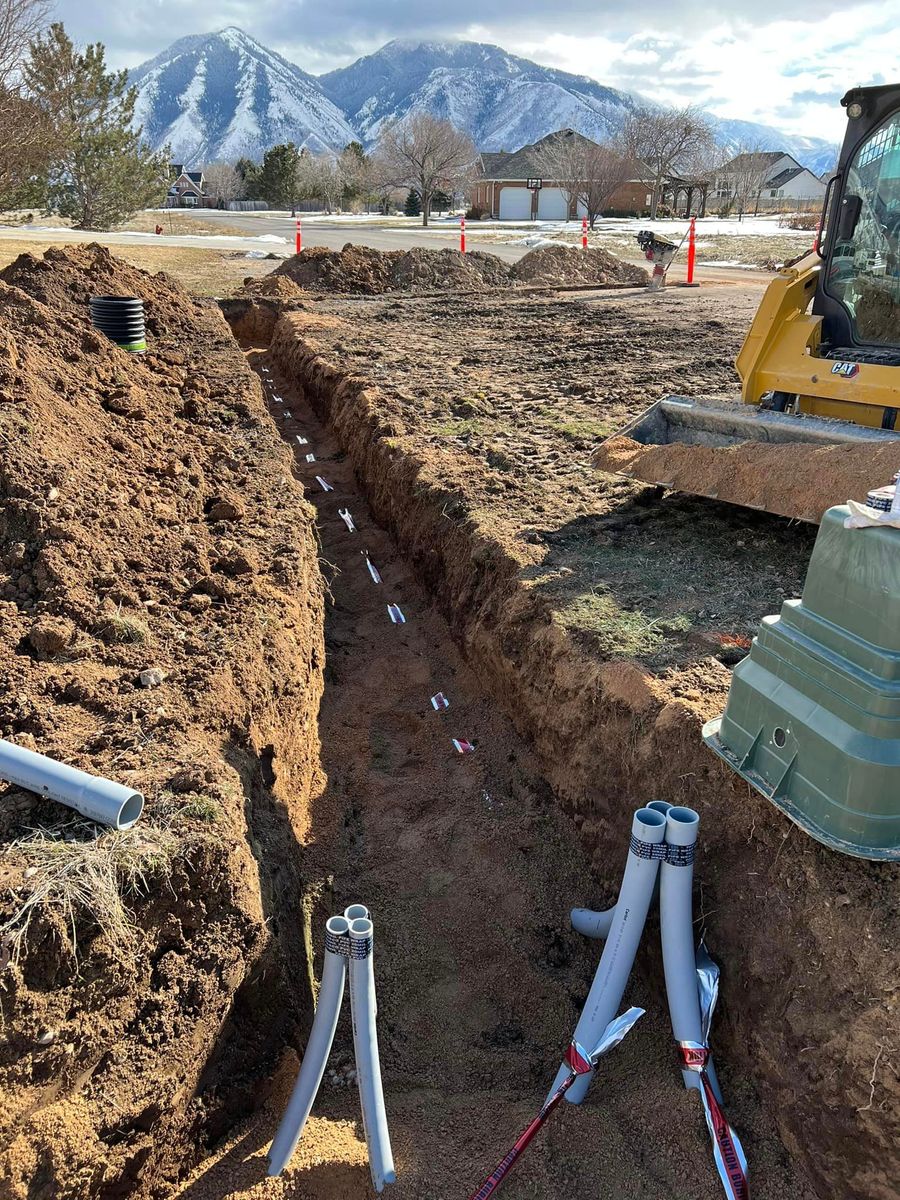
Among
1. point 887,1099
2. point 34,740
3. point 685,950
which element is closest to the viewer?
point 887,1099

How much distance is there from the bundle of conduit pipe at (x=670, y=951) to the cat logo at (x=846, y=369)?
431cm

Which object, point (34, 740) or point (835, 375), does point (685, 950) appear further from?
point (835, 375)

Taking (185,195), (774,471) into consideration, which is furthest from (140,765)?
(185,195)

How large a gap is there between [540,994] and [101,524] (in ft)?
11.9

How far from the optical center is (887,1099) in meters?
2.69

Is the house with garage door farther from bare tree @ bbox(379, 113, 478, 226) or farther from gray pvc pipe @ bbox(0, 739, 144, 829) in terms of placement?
gray pvc pipe @ bbox(0, 739, 144, 829)

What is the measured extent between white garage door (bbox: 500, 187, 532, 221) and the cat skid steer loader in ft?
197

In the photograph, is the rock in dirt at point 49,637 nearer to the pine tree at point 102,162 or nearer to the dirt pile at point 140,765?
the dirt pile at point 140,765

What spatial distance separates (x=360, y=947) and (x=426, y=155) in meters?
53.5

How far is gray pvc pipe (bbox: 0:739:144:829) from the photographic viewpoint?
290cm

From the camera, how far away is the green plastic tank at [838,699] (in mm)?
2635

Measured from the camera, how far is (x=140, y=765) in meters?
3.39

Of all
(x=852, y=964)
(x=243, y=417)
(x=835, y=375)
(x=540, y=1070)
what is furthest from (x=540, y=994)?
(x=243, y=417)

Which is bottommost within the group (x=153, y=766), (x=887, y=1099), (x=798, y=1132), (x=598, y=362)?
(x=798, y=1132)
